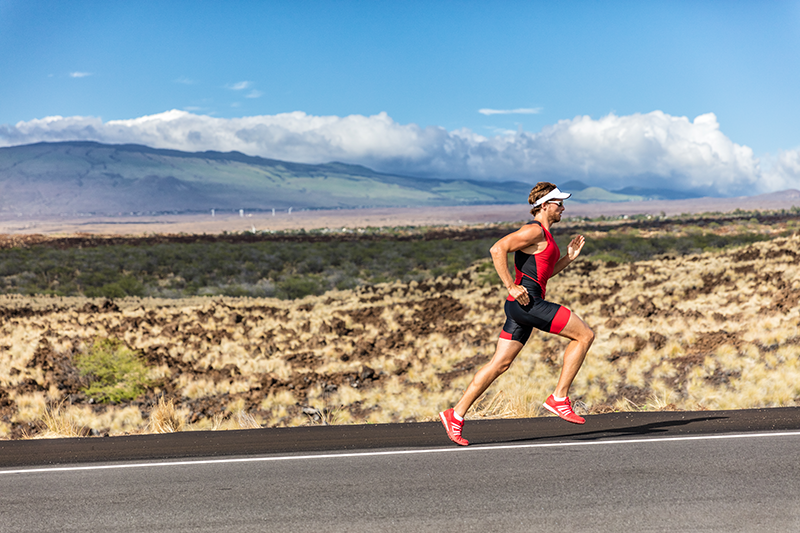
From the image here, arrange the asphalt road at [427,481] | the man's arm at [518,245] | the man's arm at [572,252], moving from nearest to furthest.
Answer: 1. the asphalt road at [427,481]
2. the man's arm at [518,245]
3. the man's arm at [572,252]

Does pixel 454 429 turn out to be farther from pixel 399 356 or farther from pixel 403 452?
pixel 399 356

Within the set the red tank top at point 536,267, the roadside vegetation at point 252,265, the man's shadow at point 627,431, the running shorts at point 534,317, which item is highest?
the red tank top at point 536,267

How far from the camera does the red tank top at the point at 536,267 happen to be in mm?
6898

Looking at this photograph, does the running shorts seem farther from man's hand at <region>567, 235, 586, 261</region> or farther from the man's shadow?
the man's shadow

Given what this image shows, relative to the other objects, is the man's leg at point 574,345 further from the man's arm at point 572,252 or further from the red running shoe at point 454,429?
the red running shoe at point 454,429

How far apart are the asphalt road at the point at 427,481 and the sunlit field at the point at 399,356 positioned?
8.05 feet

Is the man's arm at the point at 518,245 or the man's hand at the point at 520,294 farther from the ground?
the man's arm at the point at 518,245

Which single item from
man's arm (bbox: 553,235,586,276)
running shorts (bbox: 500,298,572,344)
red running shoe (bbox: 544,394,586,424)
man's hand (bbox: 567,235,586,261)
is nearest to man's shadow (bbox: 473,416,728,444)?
red running shoe (bbox: 544,394,586,424)

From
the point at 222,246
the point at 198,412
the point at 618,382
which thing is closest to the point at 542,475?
the point at 618,382

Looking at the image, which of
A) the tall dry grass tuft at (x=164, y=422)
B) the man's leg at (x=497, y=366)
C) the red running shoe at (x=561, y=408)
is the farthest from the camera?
the tall dry grass tuft at (x=164, y=422)

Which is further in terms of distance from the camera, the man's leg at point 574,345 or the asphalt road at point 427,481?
the man's leg at point 574,345

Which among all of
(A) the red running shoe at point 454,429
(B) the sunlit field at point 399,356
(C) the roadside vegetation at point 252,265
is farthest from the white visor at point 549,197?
(C) the roadside vegetation at point 252,265

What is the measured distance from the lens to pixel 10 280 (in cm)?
4450

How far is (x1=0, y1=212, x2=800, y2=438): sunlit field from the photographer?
1270cm
